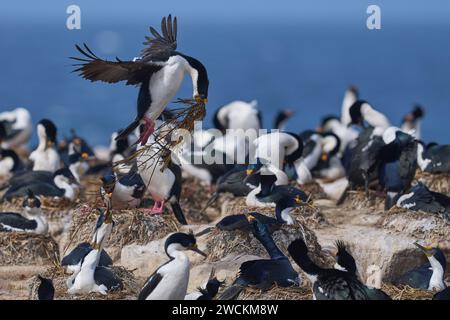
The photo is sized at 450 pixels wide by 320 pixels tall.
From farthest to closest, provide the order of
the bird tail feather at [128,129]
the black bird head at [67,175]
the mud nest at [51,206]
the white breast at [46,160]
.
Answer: the white breast at [46,160] < the black bird head at [67,175] < the mud nest at [51,206] < the bird tail feather at [128,129]

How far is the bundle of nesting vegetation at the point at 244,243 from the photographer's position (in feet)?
43.2

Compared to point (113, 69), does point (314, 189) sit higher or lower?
lower

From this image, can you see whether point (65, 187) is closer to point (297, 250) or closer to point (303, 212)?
point (303, 212)

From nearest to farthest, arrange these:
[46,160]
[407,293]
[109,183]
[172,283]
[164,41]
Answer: [172,283] → [407,293] → [164,41] → [109,183] → [46,160]

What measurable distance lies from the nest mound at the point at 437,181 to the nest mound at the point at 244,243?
380 centimetres

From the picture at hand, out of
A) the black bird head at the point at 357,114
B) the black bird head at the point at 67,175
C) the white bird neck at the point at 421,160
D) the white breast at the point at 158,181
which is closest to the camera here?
the white breast at the point at 158,181

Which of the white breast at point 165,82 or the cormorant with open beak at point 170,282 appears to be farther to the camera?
the white breast at point 165,82

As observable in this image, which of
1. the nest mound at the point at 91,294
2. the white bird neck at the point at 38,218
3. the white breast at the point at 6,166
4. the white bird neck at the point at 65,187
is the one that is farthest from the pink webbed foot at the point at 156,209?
the white breast at the point at 6,166

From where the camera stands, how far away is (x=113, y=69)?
498 inches

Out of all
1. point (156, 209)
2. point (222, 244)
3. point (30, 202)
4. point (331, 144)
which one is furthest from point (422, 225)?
point (331, 144)

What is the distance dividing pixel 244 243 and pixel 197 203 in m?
3.92

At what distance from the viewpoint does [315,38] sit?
120 m

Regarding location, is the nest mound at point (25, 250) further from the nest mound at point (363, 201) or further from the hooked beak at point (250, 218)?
the nest mound at point (363, 201)
